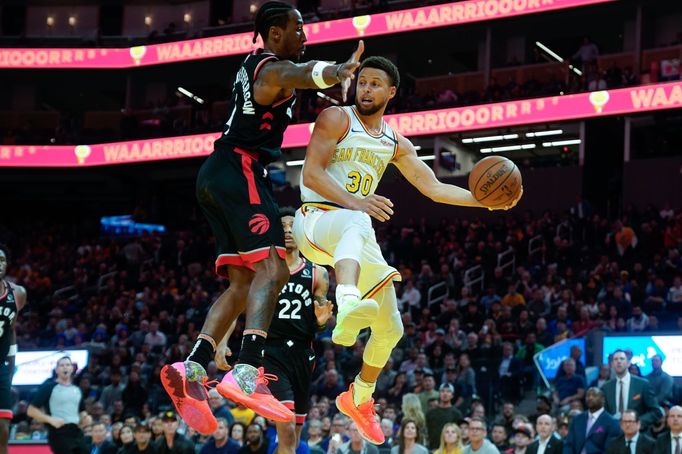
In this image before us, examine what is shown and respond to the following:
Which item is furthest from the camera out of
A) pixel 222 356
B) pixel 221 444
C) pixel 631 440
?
pixel 221 444

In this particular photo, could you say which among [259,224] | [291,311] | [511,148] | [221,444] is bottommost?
[221,444]

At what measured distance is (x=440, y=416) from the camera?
46.4ft

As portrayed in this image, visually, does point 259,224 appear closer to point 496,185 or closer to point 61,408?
point 496,185

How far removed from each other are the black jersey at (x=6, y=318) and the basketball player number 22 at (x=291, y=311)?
98.7 inches

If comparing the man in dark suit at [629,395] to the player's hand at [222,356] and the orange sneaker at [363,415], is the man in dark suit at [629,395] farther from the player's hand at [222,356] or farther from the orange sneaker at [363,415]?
the player's hand at [222,356]

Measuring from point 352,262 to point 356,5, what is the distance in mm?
25936

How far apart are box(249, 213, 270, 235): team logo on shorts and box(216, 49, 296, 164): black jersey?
450 mm

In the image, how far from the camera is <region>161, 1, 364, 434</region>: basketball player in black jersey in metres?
6.59

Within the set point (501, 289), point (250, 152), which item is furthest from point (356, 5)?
point (250, 152)

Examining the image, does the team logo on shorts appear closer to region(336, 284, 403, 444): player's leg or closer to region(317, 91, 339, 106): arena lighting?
region(336, 284, 403, 444): player's leg

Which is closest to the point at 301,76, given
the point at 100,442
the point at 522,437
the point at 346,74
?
the point at 346,74

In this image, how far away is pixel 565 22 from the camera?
105ft

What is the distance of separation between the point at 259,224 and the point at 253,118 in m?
0.71

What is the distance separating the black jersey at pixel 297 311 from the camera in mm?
9867
